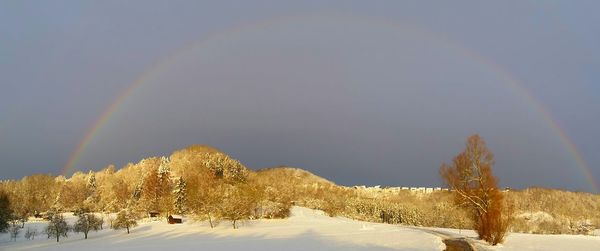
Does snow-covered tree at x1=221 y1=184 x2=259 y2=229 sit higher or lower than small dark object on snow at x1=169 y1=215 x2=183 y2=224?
higher

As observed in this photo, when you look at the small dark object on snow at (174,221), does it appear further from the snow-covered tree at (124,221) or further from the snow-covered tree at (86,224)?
the snow-covered tree at (86,224)

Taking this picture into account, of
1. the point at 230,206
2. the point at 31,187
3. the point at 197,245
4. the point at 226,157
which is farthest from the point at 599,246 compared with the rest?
the point at 31,187

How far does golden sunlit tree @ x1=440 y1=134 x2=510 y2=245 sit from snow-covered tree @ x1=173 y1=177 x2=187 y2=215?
65.9 meters

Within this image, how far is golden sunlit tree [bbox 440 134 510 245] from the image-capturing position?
53.9 metres

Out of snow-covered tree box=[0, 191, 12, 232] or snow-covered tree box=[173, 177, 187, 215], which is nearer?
snow-covered tree box=[0, 191, 12, 232]

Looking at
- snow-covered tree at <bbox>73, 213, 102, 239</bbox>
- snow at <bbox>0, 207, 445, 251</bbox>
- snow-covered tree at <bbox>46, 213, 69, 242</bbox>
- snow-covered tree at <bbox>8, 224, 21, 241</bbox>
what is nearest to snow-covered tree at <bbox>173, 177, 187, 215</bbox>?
snow at <bbox>0, 207, 445, 251</bbox>

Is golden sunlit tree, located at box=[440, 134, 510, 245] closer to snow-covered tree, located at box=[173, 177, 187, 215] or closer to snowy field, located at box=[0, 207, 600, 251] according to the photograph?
snowy field, located at box=[0, 207, 600, 251]

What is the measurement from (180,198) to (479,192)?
72314 millimetres

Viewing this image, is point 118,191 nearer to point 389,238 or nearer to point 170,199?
point 170,199

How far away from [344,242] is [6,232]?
74.0 meters

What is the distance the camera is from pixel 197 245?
57594 mm

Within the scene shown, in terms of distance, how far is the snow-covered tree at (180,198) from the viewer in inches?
4291

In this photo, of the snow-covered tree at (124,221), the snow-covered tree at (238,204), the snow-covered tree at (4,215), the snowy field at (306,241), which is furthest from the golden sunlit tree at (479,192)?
the snow-covered tree at (4,215)

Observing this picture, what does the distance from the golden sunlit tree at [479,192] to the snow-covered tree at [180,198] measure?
65933 mm
